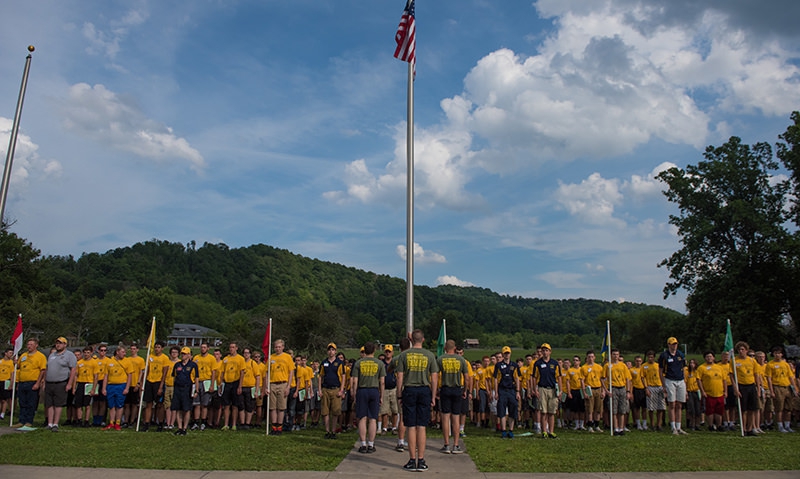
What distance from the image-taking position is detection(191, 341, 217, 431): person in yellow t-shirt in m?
12.4

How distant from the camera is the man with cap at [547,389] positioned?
37.3ft

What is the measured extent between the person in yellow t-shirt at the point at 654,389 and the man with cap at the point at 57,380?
533 inches

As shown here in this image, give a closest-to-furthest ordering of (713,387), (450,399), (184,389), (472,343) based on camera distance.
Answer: (450,399) → (184,389) → (713,387) → (472,343)

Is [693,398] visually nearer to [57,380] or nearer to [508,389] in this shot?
[508,389]

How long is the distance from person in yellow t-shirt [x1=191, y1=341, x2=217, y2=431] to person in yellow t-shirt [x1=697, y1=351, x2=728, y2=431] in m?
11.7

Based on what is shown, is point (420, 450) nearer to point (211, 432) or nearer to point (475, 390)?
point (211, 432)

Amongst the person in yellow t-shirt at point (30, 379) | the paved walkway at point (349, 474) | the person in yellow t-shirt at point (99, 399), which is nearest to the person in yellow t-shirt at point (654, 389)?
the paved walkway at point (349, 474)

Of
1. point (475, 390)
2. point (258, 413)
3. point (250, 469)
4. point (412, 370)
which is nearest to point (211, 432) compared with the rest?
point (258, 413)

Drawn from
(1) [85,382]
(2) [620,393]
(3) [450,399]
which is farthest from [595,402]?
(1) [85,382]

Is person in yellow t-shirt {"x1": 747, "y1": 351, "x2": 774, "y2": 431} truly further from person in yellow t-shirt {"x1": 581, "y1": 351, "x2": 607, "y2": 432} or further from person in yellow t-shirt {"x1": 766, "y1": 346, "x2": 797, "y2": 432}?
person in yellow t-shirt {"x1": 581, "y1": 351, "x2": 607, "y2": 432}

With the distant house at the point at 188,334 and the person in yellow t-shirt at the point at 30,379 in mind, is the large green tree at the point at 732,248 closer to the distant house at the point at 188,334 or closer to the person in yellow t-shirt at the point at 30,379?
the person in yellow t-shirt at the point at 30,379

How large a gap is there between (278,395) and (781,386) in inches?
470

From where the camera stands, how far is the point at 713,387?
13102 mm

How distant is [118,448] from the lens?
930 cm
